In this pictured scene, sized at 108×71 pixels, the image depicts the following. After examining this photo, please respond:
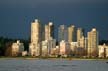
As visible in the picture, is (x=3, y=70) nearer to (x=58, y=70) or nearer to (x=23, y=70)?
(x=23, y=70)

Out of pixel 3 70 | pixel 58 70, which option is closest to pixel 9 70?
pixel 3 70

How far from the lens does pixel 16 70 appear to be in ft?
408

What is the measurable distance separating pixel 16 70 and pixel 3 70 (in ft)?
8.73

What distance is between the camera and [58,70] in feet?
423

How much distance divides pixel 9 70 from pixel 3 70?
1.29 meters

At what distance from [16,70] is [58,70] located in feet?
32.2

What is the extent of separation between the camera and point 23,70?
12456cm

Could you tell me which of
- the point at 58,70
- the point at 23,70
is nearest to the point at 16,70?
the point at 23,70

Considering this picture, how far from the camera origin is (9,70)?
409 ft

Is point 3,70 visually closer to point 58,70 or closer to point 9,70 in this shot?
point 9,70

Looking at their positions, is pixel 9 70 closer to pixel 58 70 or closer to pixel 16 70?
pixel 16 70

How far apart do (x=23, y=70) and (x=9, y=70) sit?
2878mm
